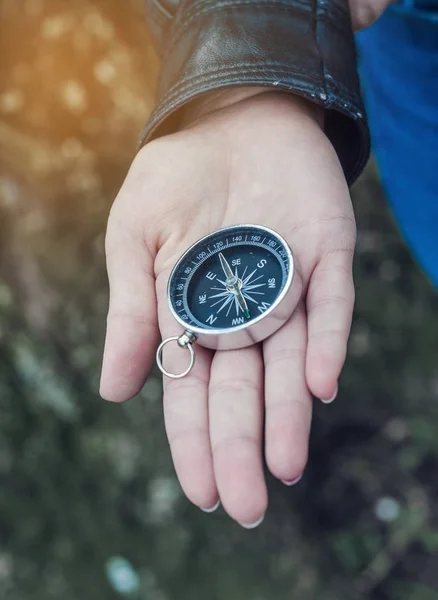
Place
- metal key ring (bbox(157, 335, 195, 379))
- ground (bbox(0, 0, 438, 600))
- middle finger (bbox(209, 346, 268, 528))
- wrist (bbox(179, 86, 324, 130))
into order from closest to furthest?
1. middle finger (bbox(209, 346, 268, 528))
2. metal key ring (bbox(157, 335, 195, 379))
3. wrist (bbox(179, 86, 324, 130))
4. ground (bbox(0, 0, 438, 600))

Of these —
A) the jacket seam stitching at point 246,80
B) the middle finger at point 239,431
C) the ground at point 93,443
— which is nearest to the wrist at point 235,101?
the jacket seam stitching at point 246,80

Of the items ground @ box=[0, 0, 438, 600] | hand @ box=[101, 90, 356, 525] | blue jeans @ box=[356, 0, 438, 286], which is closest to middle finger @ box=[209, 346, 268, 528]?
hand @ box=[101, 90, 356, 525]

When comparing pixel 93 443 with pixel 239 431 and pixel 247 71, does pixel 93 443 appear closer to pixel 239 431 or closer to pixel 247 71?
pixel 239 431

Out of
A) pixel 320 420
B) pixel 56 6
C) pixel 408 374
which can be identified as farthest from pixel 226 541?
pixel 56 6

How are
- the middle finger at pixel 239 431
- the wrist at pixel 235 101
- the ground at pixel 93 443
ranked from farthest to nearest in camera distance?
the ground at pixel 93 443 < the wrist at pixel 235 101 < the middle finger at pixel 239 431

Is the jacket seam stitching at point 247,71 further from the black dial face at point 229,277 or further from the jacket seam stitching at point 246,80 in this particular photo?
the black dial face at point 229,277

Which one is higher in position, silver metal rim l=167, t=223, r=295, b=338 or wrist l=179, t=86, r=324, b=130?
wrist l=179, t=86, r=324, b=130

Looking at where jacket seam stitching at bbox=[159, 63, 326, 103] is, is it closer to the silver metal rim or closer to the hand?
the hand
